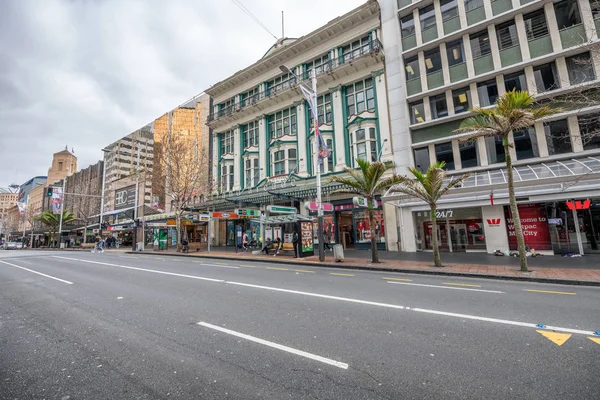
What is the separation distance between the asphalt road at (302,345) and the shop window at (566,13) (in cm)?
1713

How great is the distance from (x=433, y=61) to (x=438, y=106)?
3.37 meters

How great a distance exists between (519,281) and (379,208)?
473 inches

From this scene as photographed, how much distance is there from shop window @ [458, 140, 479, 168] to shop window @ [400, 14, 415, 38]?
938cm

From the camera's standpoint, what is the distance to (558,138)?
51.4 ft

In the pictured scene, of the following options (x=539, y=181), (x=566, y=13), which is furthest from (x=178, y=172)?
(x=566, y=13)

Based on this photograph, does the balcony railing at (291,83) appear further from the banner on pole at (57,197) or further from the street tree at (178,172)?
the banner on pole at (57,197)

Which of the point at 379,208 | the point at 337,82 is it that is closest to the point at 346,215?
the point at 379,208

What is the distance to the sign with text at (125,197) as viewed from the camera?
189ft

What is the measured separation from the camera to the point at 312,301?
637 cm

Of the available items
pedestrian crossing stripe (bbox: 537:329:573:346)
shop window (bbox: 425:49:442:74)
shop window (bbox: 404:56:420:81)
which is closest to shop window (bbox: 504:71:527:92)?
shop window (bbox: 425:49:442:74)

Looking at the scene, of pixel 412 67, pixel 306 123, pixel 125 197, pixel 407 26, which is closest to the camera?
pixel 412 67

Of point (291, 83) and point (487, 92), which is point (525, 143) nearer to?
point (487, 92)

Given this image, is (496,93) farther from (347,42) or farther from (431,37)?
(347,42)

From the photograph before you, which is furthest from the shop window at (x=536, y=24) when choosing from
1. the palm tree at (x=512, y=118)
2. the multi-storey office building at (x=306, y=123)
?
the palm tree at (x=512, y=118)
